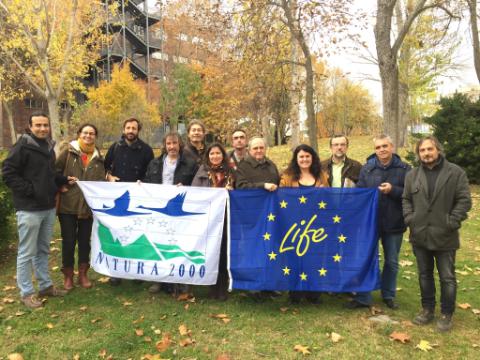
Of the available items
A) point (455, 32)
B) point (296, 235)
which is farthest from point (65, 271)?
point (455, 32)

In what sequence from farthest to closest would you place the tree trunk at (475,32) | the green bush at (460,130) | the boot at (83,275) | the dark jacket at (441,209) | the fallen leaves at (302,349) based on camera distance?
1. the green bush at (460,130)
2. the tree trunk at (475,32)
3. the boot at (83,275)
4. the dark jacket at (441,209)
5. the fallen leaves at (302,349)

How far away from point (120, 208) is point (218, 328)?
6.75ft

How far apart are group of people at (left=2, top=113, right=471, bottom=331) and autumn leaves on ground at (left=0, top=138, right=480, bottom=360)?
0.70ft

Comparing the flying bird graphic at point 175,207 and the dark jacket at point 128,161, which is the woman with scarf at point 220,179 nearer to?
the flying bird graphic at point 175,207

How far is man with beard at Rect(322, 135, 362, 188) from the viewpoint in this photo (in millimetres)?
5070

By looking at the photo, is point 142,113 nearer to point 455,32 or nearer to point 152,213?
point 455,32

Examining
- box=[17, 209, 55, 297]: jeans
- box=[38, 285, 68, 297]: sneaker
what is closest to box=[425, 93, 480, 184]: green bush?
box=[38, 285, 68, 297]: sneaker

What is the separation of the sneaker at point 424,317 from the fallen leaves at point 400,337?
1.19ft

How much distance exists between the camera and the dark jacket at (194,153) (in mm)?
5395

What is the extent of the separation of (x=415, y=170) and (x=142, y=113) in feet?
72.5

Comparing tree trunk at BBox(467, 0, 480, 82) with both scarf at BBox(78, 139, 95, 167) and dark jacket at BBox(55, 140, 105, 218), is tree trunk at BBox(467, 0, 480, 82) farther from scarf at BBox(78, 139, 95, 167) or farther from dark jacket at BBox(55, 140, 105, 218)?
dark jacket at BBox(55, 140, 105, 218)

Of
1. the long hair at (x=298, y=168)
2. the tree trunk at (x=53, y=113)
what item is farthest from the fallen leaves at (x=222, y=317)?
the tree trunk at (x=53, y=113)

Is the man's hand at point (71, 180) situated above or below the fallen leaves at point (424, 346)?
above

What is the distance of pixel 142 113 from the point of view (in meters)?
24.6
